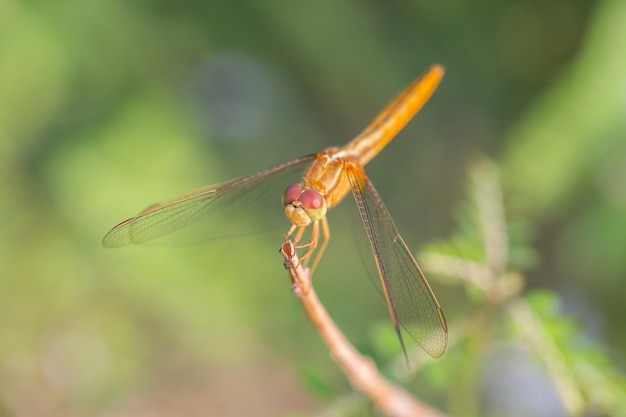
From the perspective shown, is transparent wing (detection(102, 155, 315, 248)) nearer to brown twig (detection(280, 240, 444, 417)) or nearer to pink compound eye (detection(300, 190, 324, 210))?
pink compound eye (detection(300, 190, 324, 210))

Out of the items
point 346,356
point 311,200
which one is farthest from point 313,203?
point 346,356

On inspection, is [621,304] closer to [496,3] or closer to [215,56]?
[496,3]

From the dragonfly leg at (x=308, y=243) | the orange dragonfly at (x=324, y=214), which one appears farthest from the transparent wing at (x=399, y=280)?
the dragonfly leg at (x=308, y=243)

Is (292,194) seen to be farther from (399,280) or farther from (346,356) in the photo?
(346,356)

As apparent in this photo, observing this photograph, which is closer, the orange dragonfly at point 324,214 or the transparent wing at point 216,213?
the orange dragonfly at point 324,214

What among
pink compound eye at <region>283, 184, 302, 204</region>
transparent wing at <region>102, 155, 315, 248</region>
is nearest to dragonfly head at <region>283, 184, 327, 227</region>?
pink compound eye at <region>283, 184, 302, 204</region>

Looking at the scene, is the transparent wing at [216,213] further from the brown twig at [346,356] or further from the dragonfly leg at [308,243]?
the brown twig at [346,356]

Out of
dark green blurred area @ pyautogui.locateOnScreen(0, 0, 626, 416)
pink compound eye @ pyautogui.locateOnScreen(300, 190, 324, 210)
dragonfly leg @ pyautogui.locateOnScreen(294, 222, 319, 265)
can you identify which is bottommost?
dragonfly leg @ pyautogui.locateOnScreen(294, 222, 319, 265)

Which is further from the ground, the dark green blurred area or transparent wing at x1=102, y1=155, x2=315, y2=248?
the dark green blurred area
